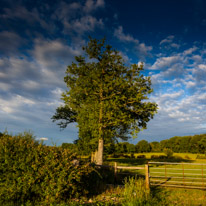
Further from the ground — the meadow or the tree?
the tree

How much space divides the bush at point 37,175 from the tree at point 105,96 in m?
11.3

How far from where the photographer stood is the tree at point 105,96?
19891 millimetres

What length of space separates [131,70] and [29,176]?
17.4 m

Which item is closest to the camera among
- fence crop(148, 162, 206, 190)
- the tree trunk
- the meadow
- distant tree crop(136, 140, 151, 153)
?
the meadow

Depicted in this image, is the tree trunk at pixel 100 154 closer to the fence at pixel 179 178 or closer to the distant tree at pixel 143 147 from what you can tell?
the fence at pixel 179 178

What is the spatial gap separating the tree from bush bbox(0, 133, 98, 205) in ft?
37.2

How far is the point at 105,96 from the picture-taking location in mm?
21500

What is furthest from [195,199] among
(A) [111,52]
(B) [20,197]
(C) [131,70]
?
(A) [111,52]

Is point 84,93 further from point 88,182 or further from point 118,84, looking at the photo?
point 88,182

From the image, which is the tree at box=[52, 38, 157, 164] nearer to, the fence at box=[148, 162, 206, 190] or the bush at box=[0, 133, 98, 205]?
the fence at box=[148, 162, 206, 190]

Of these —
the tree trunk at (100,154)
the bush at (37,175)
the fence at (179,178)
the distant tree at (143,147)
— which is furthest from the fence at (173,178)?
the distant tree at (143,147)

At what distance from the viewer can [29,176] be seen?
7.47m

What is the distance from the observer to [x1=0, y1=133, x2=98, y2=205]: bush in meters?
7.37

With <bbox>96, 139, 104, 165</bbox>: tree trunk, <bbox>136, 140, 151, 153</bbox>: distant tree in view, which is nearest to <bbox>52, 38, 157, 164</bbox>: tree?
<bbox>96, 139, 104, 165</bbox>: tree trunk
